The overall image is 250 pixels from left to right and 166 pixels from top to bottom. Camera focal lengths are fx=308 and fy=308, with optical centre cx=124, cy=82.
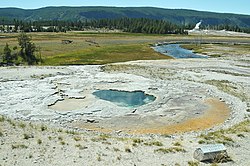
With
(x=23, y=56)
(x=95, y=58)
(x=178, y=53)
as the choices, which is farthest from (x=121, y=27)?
(x=23, y=56)

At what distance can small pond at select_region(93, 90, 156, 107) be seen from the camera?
30.8 meters

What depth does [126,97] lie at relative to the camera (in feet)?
108

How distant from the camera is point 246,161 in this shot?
17078mm

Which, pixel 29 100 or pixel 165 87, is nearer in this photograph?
pixel 29 100

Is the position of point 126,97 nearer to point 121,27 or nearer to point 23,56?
point 23,56

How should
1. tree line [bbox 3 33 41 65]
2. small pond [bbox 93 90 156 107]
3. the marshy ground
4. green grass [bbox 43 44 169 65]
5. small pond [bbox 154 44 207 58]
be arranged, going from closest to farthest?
the marshy ground
small pond [bbox 93 90 156 107]
tree line [bbox 3 33 41 65]
green grass [bbox 43 44 169 65]
small pond [bbox 154 44 207 58]

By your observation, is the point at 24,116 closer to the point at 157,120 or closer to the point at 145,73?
the point at 157,120

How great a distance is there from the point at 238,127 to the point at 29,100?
1922 cm

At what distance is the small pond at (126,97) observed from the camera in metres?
30.8

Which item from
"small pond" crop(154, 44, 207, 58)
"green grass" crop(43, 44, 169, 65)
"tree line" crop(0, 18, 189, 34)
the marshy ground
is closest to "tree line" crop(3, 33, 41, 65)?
"green grass" crop(43, 44, 169, 65)

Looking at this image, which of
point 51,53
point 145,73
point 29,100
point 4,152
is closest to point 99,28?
point 51,53

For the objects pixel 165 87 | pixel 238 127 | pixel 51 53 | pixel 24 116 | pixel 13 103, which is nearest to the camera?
pixel 238 127

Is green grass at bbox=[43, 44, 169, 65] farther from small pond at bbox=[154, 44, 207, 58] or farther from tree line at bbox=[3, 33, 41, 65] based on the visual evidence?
small pond at bbox=[154, 44, 207, 58]

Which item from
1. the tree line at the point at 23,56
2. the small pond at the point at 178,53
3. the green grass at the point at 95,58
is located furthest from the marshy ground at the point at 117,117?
the small pond at the point at 178,53
